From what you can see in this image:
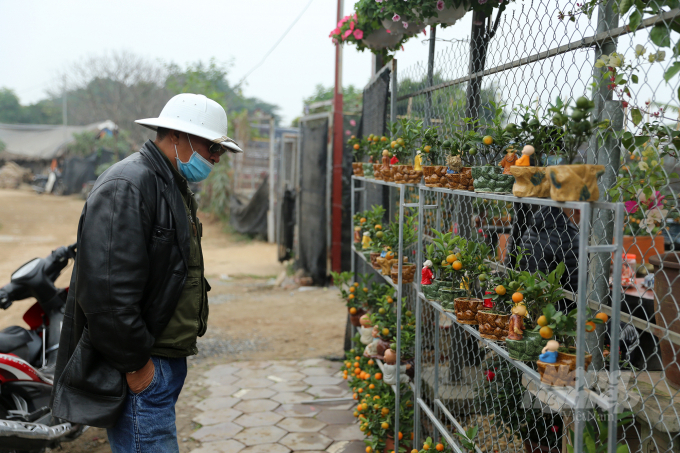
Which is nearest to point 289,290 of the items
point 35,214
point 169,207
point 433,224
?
point 433,224

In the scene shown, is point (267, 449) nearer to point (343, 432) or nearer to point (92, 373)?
point (343, 432)

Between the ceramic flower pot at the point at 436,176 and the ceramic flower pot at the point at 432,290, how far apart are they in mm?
468

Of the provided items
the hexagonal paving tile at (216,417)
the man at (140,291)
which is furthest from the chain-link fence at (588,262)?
the hexagonal paving tile at (216,417)

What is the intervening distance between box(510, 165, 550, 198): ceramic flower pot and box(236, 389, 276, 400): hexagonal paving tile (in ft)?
11.2

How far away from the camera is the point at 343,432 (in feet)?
13.2

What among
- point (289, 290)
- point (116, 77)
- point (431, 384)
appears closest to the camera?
point (431, 384)

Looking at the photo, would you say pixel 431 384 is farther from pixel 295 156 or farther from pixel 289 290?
pixel 295 156

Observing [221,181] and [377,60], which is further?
[221,181]

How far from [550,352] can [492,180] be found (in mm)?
657

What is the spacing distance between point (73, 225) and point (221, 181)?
5081 millimetres

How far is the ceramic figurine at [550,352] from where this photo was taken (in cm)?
170

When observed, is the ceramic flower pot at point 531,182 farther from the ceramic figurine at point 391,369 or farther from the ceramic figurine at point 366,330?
the ceramic figurine at point 366,330

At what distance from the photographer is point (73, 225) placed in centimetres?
1633

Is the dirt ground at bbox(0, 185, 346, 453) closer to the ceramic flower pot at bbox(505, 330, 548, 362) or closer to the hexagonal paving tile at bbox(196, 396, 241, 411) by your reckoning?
the hexagonal paving tile at bbox(196, 396, 241, 411)
